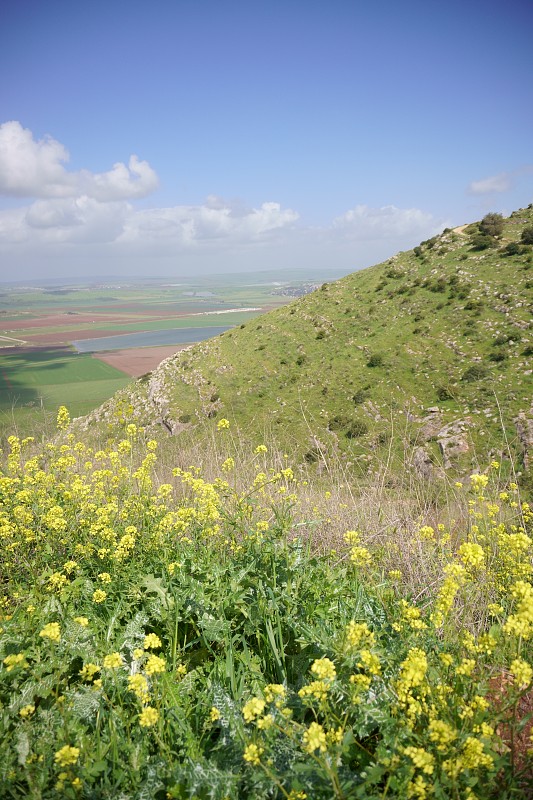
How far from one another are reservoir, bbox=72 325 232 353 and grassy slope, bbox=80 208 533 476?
61919mm

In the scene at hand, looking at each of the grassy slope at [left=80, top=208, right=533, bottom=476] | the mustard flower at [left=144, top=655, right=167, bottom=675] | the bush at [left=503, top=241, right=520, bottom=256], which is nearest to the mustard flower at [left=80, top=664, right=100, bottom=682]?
the mustard flower at [left=144, top=655, right=167, bottom=675]

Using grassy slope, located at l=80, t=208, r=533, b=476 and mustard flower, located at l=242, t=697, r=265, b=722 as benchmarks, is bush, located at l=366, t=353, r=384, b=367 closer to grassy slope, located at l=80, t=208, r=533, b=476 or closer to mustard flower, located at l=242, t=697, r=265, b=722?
grassy slope, located at l=80, t=208, r=533, b=476

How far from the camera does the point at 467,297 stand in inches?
1539

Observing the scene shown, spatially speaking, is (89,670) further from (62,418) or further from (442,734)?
(62,418)

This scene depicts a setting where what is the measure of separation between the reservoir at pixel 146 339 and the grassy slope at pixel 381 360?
61.9m

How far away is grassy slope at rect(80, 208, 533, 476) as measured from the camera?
1145 inches

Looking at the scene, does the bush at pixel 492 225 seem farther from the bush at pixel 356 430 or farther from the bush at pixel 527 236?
the bush at pixel 356 430

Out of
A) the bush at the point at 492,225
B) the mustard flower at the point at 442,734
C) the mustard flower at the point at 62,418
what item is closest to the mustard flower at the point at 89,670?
the mustard flower at the point at 442,734

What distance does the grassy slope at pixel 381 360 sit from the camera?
29.1 m

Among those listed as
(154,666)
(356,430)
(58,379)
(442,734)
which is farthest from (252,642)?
(58,379)

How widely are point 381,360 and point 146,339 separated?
99365 mm

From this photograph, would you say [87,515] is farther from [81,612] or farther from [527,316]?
[527,316]

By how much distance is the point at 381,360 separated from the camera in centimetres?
3644

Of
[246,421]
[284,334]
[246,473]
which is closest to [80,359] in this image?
[284,334]
